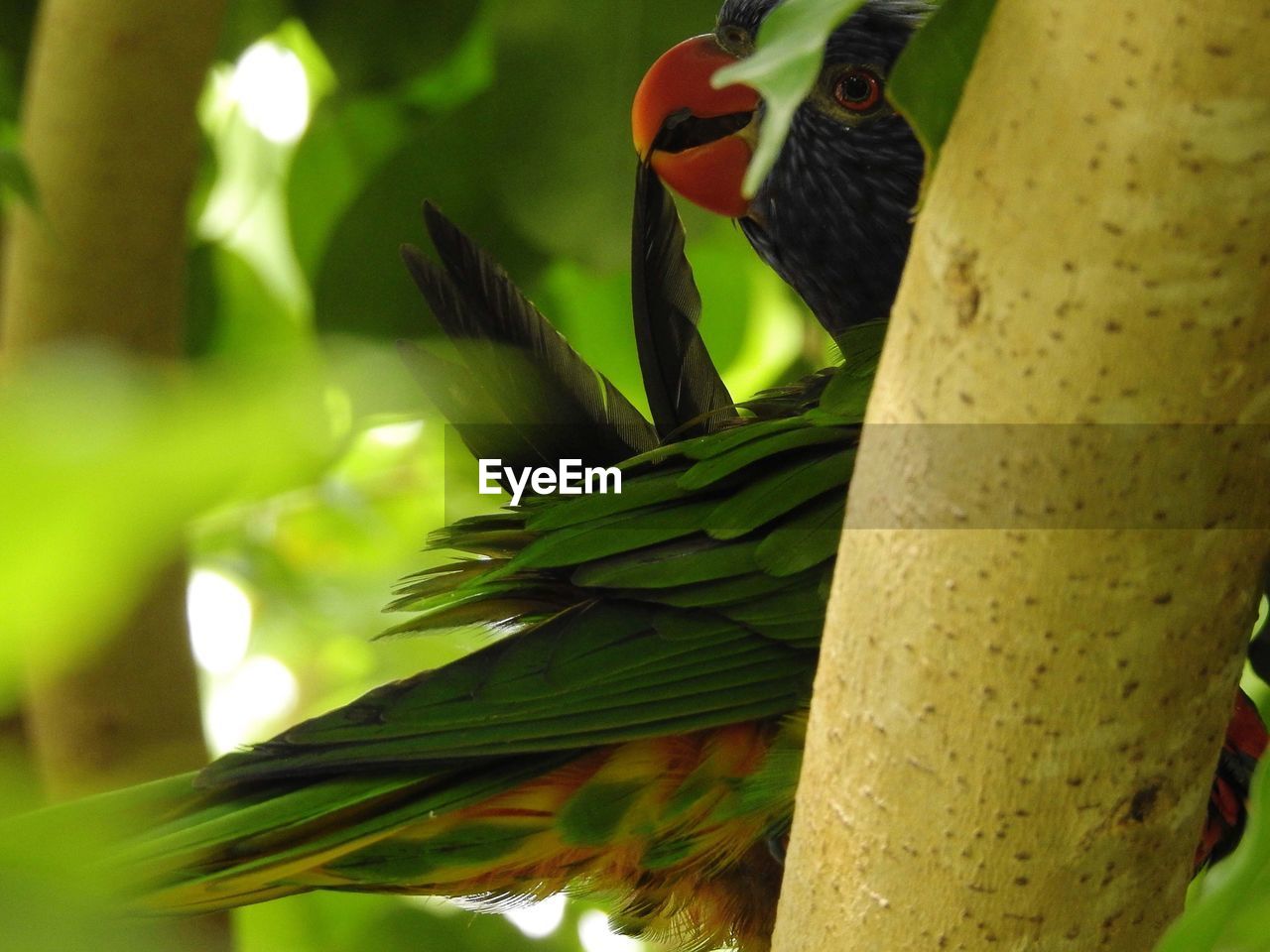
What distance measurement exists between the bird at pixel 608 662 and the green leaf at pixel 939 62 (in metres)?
0.34

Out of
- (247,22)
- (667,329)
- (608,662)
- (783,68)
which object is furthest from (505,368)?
(247,22)

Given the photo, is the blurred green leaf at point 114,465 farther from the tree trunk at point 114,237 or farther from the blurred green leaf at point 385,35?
the blurred green leaf at point 385,35

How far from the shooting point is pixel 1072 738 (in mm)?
410

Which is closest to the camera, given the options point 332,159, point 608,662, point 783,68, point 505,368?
point 783,68

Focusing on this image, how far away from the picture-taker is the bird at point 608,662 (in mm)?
603

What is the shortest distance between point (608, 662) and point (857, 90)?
0.58 metres

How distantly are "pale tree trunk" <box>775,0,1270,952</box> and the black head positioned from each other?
64cm

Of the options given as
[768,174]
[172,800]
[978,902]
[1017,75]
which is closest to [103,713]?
[172,800]

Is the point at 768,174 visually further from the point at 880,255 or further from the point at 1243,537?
the point at 1243,537

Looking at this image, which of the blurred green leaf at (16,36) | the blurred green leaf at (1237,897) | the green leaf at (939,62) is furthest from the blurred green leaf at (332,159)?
the blurred green leaf at (1237,897)

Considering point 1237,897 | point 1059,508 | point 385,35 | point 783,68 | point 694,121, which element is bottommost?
point 1237,897

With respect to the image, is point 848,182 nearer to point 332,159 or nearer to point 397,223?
point 397,223

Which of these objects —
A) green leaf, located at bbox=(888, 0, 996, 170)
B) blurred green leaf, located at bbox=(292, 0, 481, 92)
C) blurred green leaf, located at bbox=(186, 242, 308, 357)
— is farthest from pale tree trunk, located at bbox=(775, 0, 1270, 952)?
blurred green leaf, located at bbox=(186, 242, 308, 357)

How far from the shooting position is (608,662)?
628 mm
